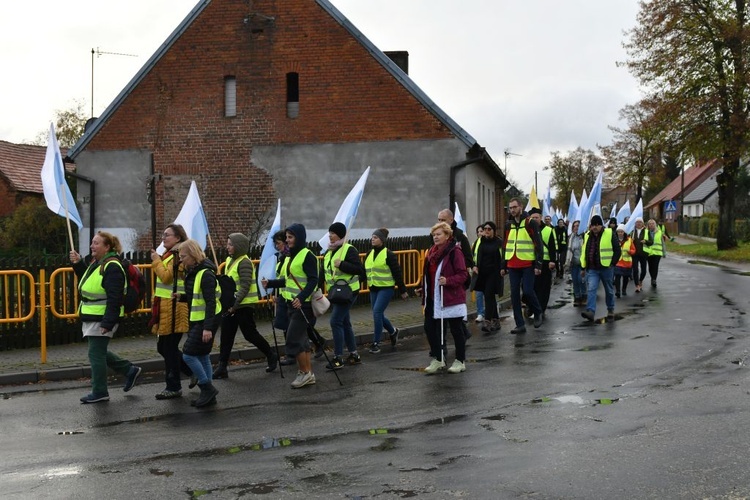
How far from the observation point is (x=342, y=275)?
34.7ft

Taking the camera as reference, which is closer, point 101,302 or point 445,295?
point 101,302

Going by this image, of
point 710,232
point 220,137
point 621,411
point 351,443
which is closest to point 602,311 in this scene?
point 621,411

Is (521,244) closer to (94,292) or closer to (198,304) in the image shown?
(198,304)

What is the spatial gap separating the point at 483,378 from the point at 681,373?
78.4 inches

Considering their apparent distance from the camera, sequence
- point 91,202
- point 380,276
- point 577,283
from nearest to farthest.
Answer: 1. point 380,276
2. point 577,283
3. point 91,202

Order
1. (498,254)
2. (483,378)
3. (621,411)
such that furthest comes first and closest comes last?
(498,254) → (483,378) → (621,411)

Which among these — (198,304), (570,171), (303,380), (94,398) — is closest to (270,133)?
(303,380)

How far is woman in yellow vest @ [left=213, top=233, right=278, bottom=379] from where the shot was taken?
9953 mm

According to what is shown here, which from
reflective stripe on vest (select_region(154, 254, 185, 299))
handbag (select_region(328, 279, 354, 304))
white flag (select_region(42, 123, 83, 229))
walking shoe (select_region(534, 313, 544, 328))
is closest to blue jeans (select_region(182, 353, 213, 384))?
reflective stripe on vest (select_region(154, 254, 185, 299))

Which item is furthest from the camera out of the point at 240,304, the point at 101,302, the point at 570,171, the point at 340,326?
the point at 570,171

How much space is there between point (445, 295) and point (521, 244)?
3827 mm

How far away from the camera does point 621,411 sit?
7.10 m

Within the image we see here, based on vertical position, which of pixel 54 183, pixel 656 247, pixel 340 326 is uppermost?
pixel 54 183

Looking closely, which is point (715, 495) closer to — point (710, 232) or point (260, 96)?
point (260, 96)
